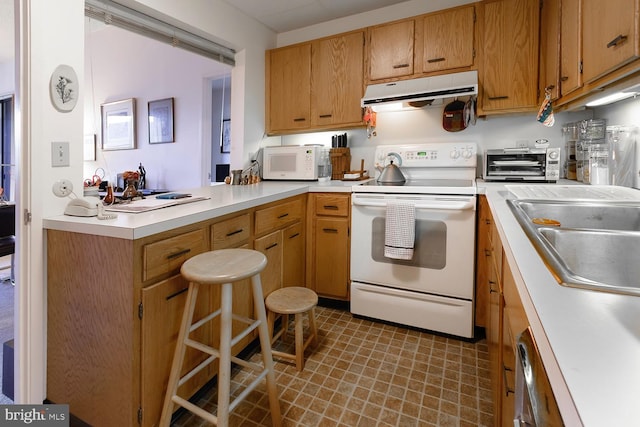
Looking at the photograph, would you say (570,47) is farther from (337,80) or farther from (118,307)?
(118,307)

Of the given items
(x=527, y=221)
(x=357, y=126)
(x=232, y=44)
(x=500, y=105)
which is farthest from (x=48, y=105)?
(x=500, y=105)

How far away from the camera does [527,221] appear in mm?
1082

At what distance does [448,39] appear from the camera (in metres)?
2.42

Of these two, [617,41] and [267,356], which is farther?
[267,356]

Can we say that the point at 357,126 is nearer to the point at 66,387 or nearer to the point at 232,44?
the point at 232,44

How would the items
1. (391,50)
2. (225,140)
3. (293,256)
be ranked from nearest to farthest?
(293,256) → (391,50) → (225,140)

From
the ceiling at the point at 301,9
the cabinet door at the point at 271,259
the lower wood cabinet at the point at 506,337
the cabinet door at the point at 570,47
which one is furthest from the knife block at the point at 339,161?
the lower wood cabinet at the point at 506,337

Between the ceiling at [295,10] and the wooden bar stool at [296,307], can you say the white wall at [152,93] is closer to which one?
the ceiling at [295,10]

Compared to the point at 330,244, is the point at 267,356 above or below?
below

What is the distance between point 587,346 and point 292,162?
257 centimetres

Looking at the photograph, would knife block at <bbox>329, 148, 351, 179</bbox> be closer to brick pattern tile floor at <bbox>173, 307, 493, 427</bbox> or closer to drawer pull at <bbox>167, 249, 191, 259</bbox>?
brick pattern tile floor at <bbox>173, 307, 493, 427</bbox>

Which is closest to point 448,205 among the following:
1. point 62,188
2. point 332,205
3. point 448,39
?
point 332,205

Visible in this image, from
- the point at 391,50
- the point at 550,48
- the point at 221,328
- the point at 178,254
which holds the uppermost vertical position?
the point at 391,50

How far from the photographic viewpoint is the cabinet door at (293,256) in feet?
7.32
